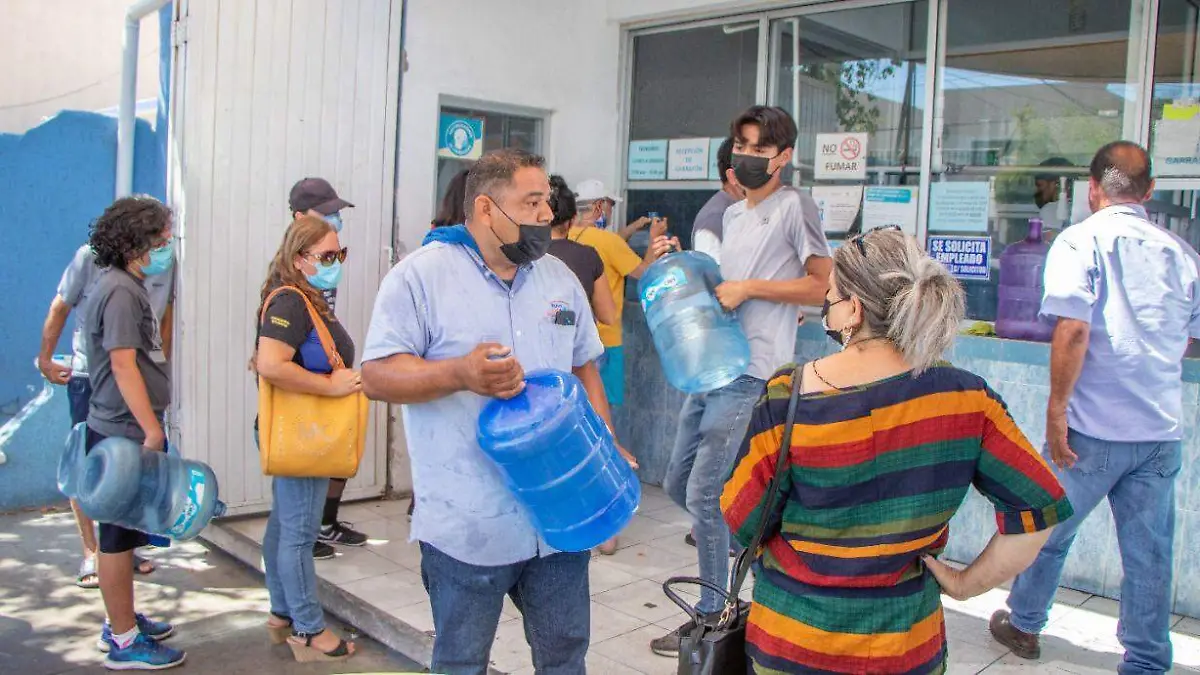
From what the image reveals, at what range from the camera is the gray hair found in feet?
6.97

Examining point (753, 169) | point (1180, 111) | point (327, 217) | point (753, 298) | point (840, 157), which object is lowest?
point (753, 298)

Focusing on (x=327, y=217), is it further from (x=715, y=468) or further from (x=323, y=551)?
(x=715, y=468)

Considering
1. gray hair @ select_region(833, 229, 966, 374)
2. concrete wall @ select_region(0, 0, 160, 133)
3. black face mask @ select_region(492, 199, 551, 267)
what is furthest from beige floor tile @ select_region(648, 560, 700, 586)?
concrete wall @ select_region(0, 0, 160, 133)

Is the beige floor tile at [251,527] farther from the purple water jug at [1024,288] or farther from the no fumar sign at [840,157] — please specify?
the purple water jug at [1024,288]

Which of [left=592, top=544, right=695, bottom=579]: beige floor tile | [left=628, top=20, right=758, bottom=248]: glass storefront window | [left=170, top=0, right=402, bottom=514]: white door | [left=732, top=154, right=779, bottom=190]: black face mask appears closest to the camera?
[left=732, top=154, right=779, bottom=190]: black face mask

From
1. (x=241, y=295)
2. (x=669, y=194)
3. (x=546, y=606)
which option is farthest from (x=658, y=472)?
(x=546, y=606)

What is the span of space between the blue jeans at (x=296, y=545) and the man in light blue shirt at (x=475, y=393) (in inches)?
57.4

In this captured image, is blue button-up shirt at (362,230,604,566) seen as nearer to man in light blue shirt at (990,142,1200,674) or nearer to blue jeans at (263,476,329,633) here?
blue jeans at (263,476,329,633)

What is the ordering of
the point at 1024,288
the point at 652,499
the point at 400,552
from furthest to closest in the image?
the point at 652,499, the point at 400,552, the point at 1024,288

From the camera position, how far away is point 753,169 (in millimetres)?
3994

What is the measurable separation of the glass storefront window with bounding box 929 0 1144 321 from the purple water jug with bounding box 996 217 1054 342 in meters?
0.10

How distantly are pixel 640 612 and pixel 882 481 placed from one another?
274 cm

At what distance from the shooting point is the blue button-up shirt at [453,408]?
2.63 metres

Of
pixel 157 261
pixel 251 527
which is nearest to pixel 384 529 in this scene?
pixel 251 527
